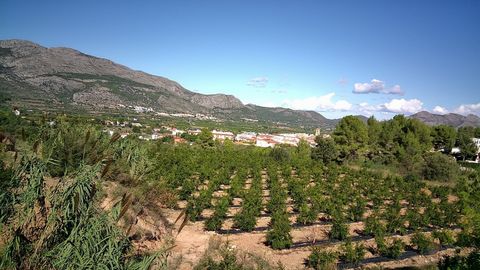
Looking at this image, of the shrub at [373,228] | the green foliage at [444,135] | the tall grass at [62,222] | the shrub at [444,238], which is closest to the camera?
the tall grass at [62,222]

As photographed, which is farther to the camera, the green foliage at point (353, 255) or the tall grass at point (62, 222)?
the green foliage at point (353, 255)

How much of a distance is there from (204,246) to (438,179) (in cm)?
3124

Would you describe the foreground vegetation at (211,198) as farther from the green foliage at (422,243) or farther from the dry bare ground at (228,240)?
the dry bare ground at (228,240)

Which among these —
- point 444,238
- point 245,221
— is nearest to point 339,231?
point 245,221

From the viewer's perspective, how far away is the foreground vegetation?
4.36 meters

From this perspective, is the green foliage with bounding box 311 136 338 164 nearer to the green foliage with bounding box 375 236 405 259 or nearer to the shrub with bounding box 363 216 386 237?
the shrub with bounding box 363 216 386 237

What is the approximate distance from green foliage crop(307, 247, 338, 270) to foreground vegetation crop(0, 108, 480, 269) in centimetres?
4

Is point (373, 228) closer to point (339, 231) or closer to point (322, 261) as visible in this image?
point (339, 231)

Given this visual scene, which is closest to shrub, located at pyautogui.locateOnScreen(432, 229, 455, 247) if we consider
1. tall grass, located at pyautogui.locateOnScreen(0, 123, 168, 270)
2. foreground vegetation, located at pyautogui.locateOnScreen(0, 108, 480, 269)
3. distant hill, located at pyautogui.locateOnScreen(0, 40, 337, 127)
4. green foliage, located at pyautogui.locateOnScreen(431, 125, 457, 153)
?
foreground vegetation, located at pyautogui.locateOnScreen(0, 108, 480, 269)

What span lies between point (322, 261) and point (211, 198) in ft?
28.1

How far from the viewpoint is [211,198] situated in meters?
18.5

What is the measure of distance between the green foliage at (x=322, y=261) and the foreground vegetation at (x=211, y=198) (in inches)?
1.4

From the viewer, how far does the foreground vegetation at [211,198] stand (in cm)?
436

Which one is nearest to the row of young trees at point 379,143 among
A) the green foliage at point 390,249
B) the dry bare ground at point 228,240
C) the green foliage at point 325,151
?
the green foliage at point 325,151
